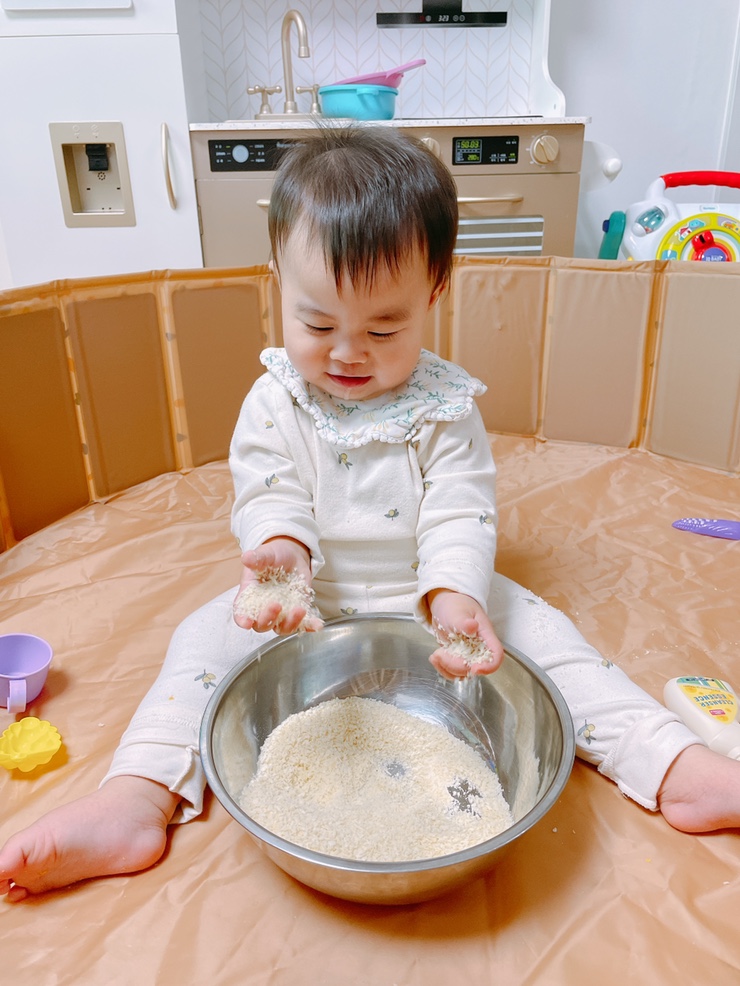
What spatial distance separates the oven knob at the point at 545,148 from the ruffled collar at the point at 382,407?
120 centimetres

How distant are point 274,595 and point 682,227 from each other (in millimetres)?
1412

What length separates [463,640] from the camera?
2.04 ft

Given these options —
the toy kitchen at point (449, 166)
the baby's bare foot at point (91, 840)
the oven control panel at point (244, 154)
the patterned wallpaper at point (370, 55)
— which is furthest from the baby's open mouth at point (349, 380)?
the patterned wallpaper at point (370, 55)

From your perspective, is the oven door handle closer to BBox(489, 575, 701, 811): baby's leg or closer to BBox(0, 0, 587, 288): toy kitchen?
BBox(0, 0, 587, 288): toy kitchen

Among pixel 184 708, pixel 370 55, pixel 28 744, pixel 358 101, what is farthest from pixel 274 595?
pixel 370 55

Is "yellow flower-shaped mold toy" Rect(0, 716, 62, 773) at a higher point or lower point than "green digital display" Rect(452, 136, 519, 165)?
lower

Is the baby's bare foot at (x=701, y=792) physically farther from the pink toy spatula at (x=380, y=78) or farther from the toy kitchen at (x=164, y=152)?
the pink toy spatula at (x=380, y=78)

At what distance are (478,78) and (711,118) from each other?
694 millimetres

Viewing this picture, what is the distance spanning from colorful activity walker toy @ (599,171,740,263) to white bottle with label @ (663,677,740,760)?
115 cm

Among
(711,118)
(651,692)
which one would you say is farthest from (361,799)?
(711,118)

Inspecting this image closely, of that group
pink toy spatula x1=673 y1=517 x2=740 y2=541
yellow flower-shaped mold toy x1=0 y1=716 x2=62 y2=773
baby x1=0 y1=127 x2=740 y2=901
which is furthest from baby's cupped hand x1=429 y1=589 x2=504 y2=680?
pink toy spatula x1=673 y1=517 x2=740 y2=541

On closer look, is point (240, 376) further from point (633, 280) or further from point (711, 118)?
point (711, 118)

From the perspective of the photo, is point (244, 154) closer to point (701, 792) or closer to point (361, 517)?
point (361, 517)

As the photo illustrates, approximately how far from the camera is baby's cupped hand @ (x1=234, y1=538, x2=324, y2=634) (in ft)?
1.98
